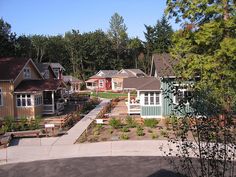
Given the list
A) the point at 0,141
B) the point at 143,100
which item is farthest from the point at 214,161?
the point at 143,100

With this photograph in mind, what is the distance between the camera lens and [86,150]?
688 inches

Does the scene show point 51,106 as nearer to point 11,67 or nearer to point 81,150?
point 11,67

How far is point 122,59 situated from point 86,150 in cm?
7428

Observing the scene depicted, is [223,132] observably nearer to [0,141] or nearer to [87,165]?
[87,165]

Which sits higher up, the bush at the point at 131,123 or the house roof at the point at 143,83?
the house roof at the point at 143,83

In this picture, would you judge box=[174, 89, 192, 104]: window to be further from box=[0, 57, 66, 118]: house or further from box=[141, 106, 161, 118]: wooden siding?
box=[0, 57, 66, 118]: house

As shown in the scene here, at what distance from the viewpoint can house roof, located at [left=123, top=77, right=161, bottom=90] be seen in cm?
2791

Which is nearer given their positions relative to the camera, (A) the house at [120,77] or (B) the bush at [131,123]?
(B) the bush at [131,123]

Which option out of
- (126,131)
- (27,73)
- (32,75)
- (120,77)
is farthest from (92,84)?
(126,131)

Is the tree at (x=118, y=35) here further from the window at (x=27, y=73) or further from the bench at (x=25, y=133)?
the bench at (x=25, y=133)

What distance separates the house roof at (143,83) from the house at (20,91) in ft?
23.5

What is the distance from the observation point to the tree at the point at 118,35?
9179 centimetres

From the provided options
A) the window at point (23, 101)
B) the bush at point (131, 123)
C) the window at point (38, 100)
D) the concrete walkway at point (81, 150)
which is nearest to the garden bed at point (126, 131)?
the bush at point (131, 123)

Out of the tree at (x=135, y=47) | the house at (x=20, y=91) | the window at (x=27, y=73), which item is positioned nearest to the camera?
the house at (x=20, y=91)
